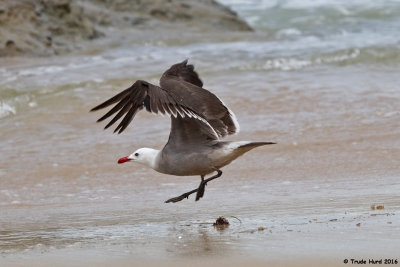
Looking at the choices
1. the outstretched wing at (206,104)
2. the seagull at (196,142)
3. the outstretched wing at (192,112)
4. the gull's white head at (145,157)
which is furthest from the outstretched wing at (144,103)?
the gull's white head at (145,157)

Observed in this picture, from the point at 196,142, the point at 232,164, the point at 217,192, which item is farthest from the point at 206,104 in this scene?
the point at 232,164

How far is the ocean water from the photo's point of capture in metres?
5.02

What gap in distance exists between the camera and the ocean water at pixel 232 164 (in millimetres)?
5023

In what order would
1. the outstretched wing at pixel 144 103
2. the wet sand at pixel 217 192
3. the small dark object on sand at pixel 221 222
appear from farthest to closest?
the small dark object on sand at pixel 221 222 → the outstretched wing at pixel 144 103 → the wet sand at pixel 217 192

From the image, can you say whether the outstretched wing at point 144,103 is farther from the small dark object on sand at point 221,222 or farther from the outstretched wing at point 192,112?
the small dark object on sand at point 221,222

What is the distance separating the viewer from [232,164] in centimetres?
740

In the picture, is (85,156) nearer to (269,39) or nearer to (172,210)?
(172,210)

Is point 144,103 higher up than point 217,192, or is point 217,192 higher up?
point 144,103

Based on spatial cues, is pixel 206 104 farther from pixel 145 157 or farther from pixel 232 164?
pixel 232 164

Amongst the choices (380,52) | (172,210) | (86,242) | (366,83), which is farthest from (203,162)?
(380,52)

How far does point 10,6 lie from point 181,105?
8.65 metres

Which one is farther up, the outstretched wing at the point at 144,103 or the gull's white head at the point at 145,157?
the outstretched wing at the point at 144,103

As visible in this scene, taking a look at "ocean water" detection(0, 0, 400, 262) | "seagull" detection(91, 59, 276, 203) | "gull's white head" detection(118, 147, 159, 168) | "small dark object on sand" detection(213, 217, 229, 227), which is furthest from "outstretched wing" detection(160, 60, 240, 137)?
"small dark object on sand" detection(213, 217, 229, 227)

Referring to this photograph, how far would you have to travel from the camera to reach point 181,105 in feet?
17.5
